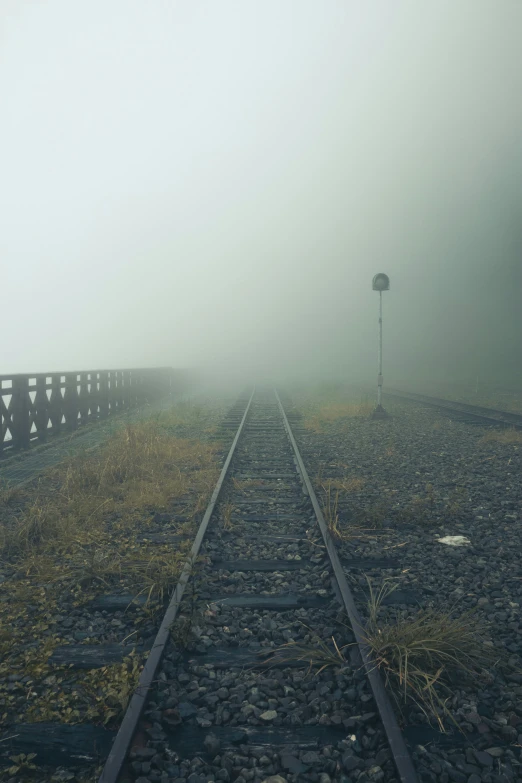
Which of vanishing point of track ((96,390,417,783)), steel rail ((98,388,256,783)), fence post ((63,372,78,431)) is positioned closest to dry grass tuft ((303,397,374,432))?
vanishing point of track ((96,390,417,783))

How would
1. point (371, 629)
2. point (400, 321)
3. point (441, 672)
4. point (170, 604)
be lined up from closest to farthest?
point (441, 672)
point (371, 629)
point (170, 604)
point (400, 321)

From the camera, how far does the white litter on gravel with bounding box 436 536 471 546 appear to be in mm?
5059

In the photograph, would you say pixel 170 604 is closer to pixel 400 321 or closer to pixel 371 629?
pixel 371 629

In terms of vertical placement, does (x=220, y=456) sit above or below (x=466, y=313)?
below

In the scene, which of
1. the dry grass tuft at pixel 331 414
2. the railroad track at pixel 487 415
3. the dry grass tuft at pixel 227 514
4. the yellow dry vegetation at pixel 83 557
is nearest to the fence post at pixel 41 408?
the yellow dry vegetation at pixel 83 557

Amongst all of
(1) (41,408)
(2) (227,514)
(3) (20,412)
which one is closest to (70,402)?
(1) (41,408)

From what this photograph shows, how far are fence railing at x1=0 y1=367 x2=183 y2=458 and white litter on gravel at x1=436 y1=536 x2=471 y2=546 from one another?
8.09m

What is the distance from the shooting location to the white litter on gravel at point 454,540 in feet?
16.6

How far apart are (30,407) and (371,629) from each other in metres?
9.28

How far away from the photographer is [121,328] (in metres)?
120

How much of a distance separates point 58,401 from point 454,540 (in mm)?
Result: 9937

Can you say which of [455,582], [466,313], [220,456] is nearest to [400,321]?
[466,313]

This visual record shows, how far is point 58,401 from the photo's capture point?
1223cm

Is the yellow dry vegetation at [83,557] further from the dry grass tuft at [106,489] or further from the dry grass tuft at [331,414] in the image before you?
the dry grass tuft at [331,414]
